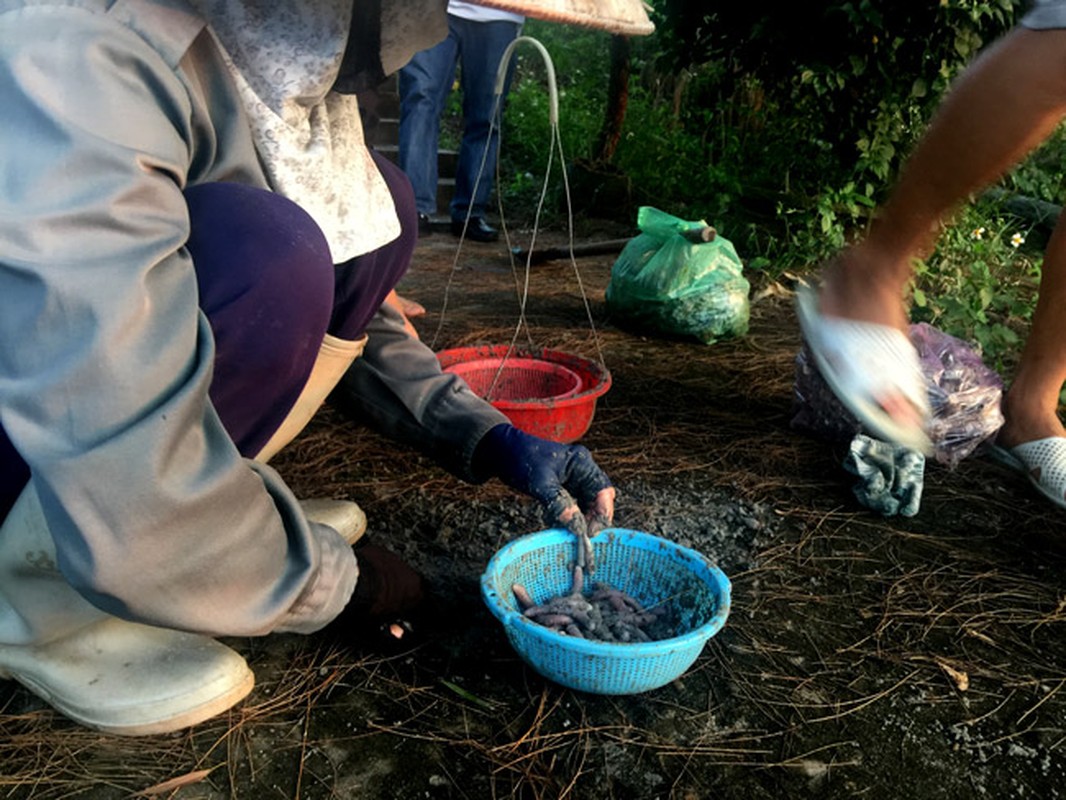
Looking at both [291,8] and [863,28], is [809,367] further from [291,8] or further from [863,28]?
[863,28]

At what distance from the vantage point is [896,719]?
1.44 meters

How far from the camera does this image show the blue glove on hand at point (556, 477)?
158 centimetres

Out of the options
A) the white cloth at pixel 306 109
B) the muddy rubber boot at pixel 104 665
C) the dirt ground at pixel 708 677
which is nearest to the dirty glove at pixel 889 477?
the dirt ground at pixel 708 677

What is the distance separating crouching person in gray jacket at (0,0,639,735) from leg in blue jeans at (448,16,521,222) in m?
3.25

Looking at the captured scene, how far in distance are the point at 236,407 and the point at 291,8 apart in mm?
576

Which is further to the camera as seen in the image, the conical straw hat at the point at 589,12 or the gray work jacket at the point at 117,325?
the conical straw hat at the point at 589,12

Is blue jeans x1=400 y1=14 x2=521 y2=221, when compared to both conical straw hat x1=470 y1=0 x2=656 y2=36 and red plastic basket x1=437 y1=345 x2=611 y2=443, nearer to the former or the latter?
red plastic basket x1=437 y1=345 x2=611 y2=443

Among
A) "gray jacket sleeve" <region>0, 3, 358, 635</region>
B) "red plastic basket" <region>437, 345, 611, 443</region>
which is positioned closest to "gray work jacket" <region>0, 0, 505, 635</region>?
"gray jacket sleeve" <region>0, 3, 358, 635</region>

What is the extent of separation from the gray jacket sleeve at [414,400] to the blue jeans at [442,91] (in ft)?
10.2

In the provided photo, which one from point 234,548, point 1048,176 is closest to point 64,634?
point 234,548

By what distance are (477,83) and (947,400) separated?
3.42m

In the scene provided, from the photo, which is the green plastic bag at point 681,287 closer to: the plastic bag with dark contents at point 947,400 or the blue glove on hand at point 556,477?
the plastic bag with dark contents at point 947,400

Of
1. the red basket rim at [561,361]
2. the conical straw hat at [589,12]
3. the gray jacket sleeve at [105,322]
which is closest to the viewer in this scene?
the gray jacket sleeve at [105,322]

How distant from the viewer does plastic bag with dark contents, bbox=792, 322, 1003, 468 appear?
230cm
